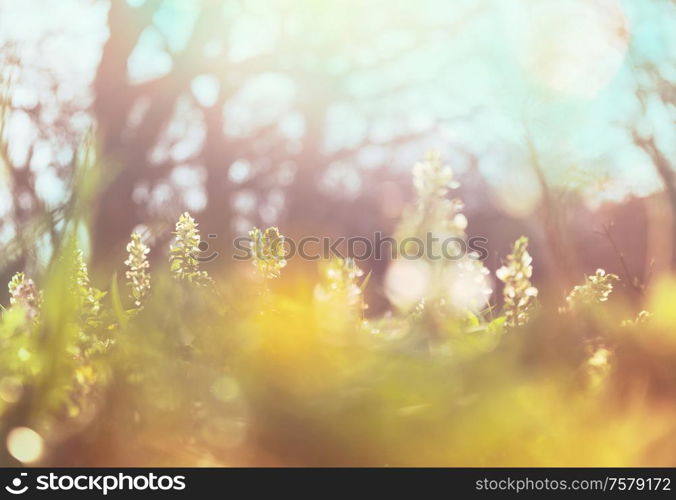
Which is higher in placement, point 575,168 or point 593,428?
point 575,168

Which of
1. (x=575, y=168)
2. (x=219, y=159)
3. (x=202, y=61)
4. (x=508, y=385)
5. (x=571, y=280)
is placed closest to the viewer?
(x=508, y=385)

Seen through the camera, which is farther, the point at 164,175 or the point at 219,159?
the point at 219,159

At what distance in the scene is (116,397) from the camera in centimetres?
44

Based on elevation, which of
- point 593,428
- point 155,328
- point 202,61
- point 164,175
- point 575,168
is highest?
point 202,61

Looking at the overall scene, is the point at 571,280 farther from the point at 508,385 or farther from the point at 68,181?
the point at 68,181

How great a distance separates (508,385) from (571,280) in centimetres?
58

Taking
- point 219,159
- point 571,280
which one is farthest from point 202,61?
point 571,280

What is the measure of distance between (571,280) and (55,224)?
0.76m

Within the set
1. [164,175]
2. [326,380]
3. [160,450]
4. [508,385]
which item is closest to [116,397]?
[160,450]

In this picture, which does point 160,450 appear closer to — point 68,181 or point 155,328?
point 155,328

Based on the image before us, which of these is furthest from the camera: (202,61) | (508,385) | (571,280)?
(202,61)

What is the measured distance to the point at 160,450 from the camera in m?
0.45

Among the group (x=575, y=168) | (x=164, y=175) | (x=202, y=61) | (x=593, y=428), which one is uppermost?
(x=202, y=61)

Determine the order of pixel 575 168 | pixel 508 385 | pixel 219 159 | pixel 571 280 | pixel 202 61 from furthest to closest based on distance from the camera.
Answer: pixel 219 159, pixel 202 61, pixel 575 168, pixel 571 280, pixel 508 385
